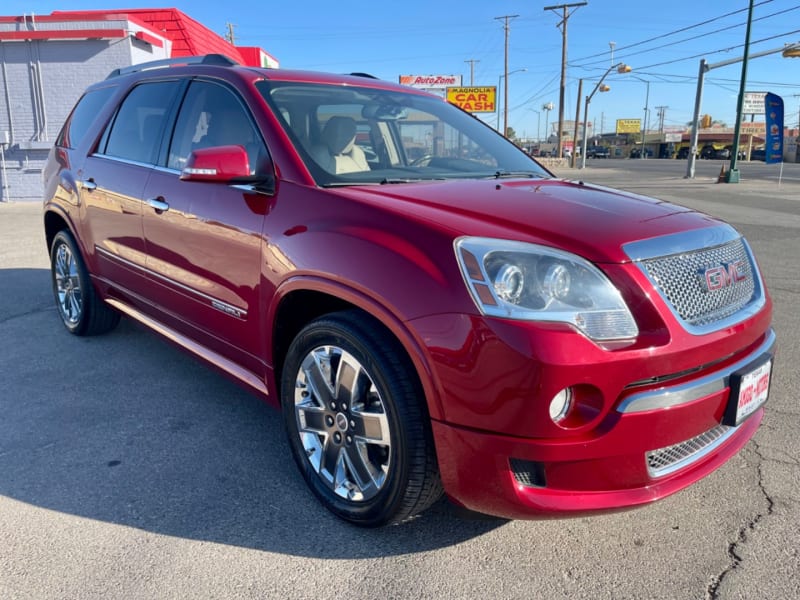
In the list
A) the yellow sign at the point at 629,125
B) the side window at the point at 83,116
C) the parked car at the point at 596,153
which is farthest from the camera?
the yellow sign at the point at 629,125

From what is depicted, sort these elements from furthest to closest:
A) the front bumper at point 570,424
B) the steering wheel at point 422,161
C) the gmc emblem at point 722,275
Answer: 1. the steering wheel at point 422,161
2. the gmc emblem at point 722,275
3. the front bumper at point 570,424

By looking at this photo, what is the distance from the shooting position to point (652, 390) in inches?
78.5

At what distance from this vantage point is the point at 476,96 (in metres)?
43.6

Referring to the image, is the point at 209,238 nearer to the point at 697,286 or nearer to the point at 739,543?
the point at 697,286

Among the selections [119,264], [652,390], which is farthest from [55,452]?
[652,390]

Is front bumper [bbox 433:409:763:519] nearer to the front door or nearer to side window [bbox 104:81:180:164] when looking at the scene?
the front door

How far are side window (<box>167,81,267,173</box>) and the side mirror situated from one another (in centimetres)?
10

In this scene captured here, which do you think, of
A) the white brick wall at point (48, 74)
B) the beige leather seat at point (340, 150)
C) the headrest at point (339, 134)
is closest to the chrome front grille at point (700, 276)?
the beige leather seat at point (340, 150)

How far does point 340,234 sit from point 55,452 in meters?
1.92

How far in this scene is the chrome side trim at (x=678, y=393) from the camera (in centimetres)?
196

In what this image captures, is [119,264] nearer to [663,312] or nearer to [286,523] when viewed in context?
[286,523]

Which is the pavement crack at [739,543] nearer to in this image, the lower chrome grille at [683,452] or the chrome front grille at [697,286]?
the lower chrome grille at [683,452]

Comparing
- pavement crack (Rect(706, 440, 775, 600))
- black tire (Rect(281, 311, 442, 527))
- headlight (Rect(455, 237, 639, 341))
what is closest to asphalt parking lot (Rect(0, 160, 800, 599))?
pavement crack (Rect(706, 440, 775, 600))

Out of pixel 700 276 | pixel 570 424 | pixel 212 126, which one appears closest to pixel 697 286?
pixel 700 276
